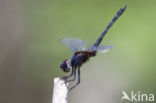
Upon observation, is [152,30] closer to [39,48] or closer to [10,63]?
[39,48]

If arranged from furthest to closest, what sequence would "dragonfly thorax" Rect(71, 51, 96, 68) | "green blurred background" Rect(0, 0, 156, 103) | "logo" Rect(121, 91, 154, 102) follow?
"green blurred background" Rect(0, 0, 156, 103) < "logo" Rect(121, 91, 154, 102) < "dragonfly thorax" Rect(71, 51, 96, 68)

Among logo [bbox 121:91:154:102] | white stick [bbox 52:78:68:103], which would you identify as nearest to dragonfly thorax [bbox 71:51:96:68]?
white stick [bbox 52:78:68:103]

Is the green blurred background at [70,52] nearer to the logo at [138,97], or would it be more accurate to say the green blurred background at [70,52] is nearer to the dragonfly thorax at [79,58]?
the logo at [138,97]

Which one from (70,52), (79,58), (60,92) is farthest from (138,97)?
(60,92)

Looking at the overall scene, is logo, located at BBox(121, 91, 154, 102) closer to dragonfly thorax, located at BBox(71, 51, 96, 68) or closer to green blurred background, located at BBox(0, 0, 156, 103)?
green blurred background, located at BBox(0, 0, 156, 103)

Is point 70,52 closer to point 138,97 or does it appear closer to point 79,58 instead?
point 138,97

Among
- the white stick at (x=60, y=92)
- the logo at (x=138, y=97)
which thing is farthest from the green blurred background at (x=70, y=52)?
the white stick at (x=60, y=92)
